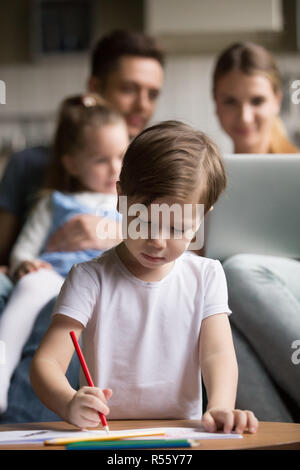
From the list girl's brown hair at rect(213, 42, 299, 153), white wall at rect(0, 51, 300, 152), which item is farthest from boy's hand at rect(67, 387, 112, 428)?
white wall at rect(0, 51, 300, 152)

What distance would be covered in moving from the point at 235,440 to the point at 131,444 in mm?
70

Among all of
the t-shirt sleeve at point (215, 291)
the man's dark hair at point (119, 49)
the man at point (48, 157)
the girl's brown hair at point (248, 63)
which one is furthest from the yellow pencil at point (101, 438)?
the man's dark hair at point (119, 49)

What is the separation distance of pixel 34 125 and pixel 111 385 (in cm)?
240

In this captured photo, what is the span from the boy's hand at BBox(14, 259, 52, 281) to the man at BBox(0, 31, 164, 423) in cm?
2

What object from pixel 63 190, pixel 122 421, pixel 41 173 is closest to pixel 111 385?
pixel 122 421

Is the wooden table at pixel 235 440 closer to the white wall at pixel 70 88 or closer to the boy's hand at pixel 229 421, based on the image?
the boy's hand at pixel 229 421

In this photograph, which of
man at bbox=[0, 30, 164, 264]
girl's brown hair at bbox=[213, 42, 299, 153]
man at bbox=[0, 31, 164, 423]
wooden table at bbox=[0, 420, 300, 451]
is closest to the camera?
wooden table at bbox=[0, 420, 300, 451]

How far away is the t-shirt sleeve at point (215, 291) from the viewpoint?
0.53 metres

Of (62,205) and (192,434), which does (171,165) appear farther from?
(62,205)

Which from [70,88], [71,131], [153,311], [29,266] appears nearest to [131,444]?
[153,311]

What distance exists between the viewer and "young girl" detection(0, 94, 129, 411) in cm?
69

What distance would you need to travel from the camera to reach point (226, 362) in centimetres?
52

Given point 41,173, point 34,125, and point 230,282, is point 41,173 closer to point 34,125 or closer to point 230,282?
point 230,282

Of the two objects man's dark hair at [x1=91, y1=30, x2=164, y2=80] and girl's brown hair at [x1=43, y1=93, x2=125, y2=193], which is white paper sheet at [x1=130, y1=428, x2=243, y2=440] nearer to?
girl's brown hair at [x1=43, y1=93, x2=125, y2=193]
